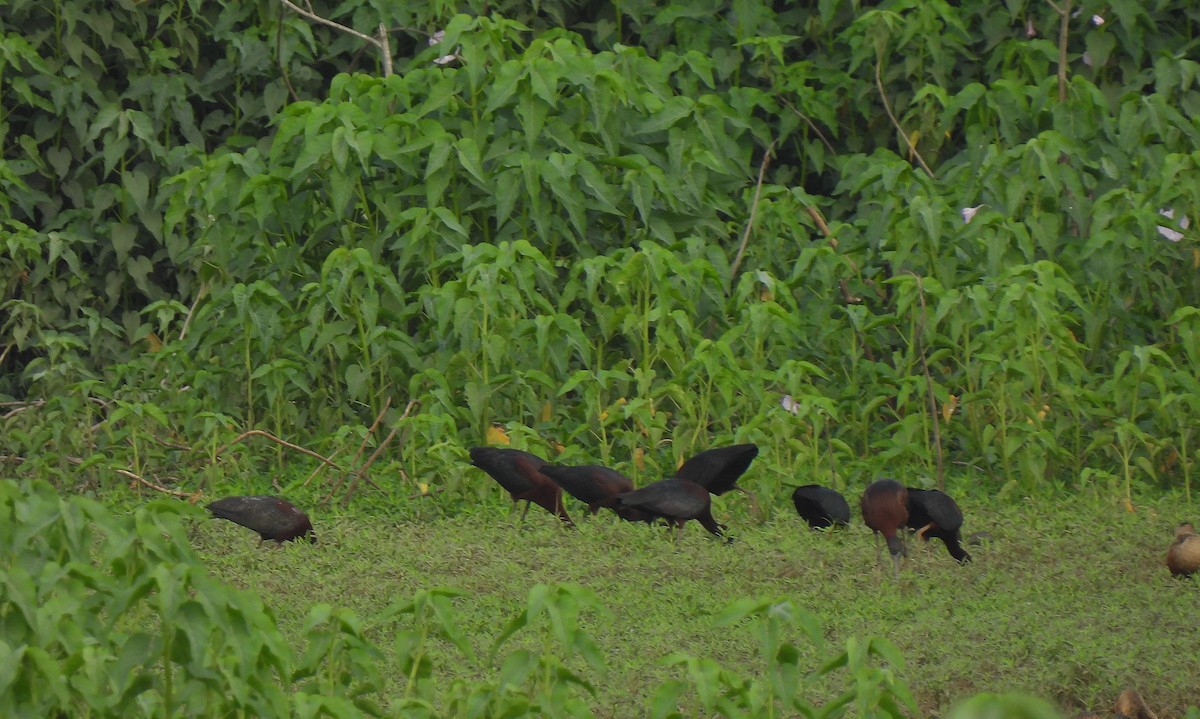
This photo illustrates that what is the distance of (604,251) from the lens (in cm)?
613

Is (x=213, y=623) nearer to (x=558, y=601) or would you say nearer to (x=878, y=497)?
(x=558, y=601)

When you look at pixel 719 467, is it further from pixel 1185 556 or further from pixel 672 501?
pixel 1185 556

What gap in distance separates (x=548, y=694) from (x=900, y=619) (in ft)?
4.86

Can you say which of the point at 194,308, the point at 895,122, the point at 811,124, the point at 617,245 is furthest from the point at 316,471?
the point at 895,122

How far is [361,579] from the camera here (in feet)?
13.9

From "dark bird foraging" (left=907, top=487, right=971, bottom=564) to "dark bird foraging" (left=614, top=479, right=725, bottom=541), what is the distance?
0.55 metres

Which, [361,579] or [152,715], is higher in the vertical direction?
[152,715]

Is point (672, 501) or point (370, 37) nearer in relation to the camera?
point (672, 501)

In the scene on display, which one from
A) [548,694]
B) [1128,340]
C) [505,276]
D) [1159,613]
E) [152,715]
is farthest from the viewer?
[1128,340]

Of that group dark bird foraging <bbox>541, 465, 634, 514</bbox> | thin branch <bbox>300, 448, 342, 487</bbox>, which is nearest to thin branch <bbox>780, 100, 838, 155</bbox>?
thin branch <bbox>300, 448, 342, 487</bbox>

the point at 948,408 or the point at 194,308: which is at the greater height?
the point at 948,408

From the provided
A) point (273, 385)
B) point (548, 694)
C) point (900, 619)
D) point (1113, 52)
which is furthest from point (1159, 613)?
point (1113, 52)

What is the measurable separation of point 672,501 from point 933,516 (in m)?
0.68

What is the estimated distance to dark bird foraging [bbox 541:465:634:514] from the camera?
15.2 ft
